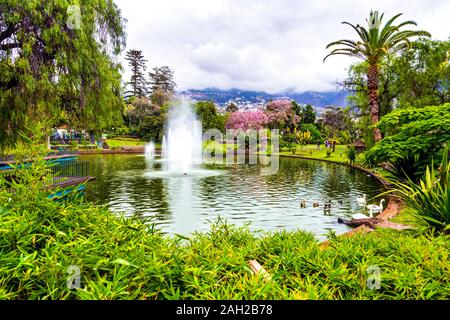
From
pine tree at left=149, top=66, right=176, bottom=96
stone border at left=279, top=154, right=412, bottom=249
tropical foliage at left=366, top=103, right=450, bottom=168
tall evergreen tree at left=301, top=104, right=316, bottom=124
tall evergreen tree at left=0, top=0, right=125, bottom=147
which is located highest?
pine tree at left=149, top=66, right=176, bottom=96

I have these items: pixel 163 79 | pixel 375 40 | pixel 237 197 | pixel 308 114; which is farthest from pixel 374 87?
pixel 163 79

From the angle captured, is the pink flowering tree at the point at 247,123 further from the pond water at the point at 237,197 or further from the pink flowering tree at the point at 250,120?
the pond water at the point at 237,197

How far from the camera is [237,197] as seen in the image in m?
15.7

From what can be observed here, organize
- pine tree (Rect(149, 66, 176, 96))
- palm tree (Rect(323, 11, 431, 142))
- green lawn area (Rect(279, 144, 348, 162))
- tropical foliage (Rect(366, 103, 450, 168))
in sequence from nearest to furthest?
tropical foliage (Rect(366, 103, 450, 168))
palm tree (Rect(323, 11, 431, 142))
green lawn area (Rect(279, 144, 348, 162))
pine tree (Rect(149, 66, 176, 96))

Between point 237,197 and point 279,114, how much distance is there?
153ft

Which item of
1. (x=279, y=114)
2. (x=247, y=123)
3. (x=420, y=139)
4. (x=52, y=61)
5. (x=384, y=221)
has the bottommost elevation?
(x=384, y=221)

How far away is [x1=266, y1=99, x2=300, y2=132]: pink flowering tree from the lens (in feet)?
198

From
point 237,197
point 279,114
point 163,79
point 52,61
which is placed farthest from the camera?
point 163,79

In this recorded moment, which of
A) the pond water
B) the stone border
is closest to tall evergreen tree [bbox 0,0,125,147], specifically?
the pond water

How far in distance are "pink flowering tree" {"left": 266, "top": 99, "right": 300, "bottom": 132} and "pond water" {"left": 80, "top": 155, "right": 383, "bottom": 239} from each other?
122 feet

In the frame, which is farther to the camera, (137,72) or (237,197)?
(137,72)

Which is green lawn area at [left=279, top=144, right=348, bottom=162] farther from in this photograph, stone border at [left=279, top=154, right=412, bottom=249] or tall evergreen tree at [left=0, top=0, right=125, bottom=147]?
tall evergreen tree at [left=0, top=0, right=125, bottom=147]

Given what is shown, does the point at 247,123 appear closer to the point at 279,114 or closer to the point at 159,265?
the point at 279,114

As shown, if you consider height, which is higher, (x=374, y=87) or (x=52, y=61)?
(x=374, y=87)
